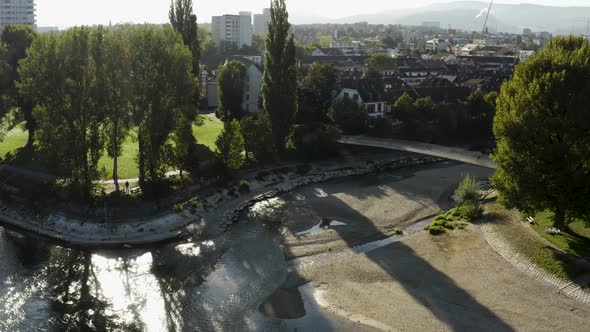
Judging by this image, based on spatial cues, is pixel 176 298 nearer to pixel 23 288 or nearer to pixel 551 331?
pixel 23 288

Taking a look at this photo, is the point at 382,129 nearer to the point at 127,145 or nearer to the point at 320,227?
the point at 320,227

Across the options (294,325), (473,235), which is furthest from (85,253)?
(473,235)

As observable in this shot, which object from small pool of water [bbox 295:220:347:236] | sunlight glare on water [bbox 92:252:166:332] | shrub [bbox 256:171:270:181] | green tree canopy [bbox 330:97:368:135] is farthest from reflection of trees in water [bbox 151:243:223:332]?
green tree canopy [bbox 330:97:368:135]

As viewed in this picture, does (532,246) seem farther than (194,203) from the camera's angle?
No

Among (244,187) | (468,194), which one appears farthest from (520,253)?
(244,187)

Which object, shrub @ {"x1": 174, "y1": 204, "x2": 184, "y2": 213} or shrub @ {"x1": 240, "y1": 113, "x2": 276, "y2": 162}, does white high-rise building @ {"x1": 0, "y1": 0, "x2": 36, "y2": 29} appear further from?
shrub @ {"x1": 174, "y1": 204, "x2": 184, "y2": 213}
